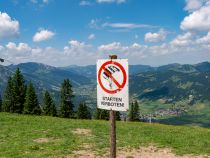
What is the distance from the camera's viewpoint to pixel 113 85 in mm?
10719

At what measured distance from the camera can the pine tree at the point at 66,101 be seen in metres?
109

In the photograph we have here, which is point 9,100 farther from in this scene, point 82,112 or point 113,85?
point 113,85

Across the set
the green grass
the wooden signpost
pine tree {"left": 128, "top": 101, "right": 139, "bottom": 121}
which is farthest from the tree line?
the wooden signpost

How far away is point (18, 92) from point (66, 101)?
1521 cm

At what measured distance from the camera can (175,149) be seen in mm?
26750

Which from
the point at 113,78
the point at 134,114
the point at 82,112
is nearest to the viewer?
the point at 113,78

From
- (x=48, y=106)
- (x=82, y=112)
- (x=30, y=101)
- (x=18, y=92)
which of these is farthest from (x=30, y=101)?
(x=82, y=112)

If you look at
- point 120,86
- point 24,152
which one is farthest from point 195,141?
point 120,86

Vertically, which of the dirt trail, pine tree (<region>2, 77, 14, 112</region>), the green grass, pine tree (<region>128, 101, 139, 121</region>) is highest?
pine tree (<region>2, 77, 14, 112</region>)

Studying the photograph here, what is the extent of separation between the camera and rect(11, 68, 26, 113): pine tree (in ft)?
346

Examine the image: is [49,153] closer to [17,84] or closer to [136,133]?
[136,133]

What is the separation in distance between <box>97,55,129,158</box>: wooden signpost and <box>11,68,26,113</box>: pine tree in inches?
3831

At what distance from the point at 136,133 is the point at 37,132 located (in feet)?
31.6

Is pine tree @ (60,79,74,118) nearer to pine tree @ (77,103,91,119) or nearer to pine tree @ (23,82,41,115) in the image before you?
pine tree @ (77,103,91,119)
